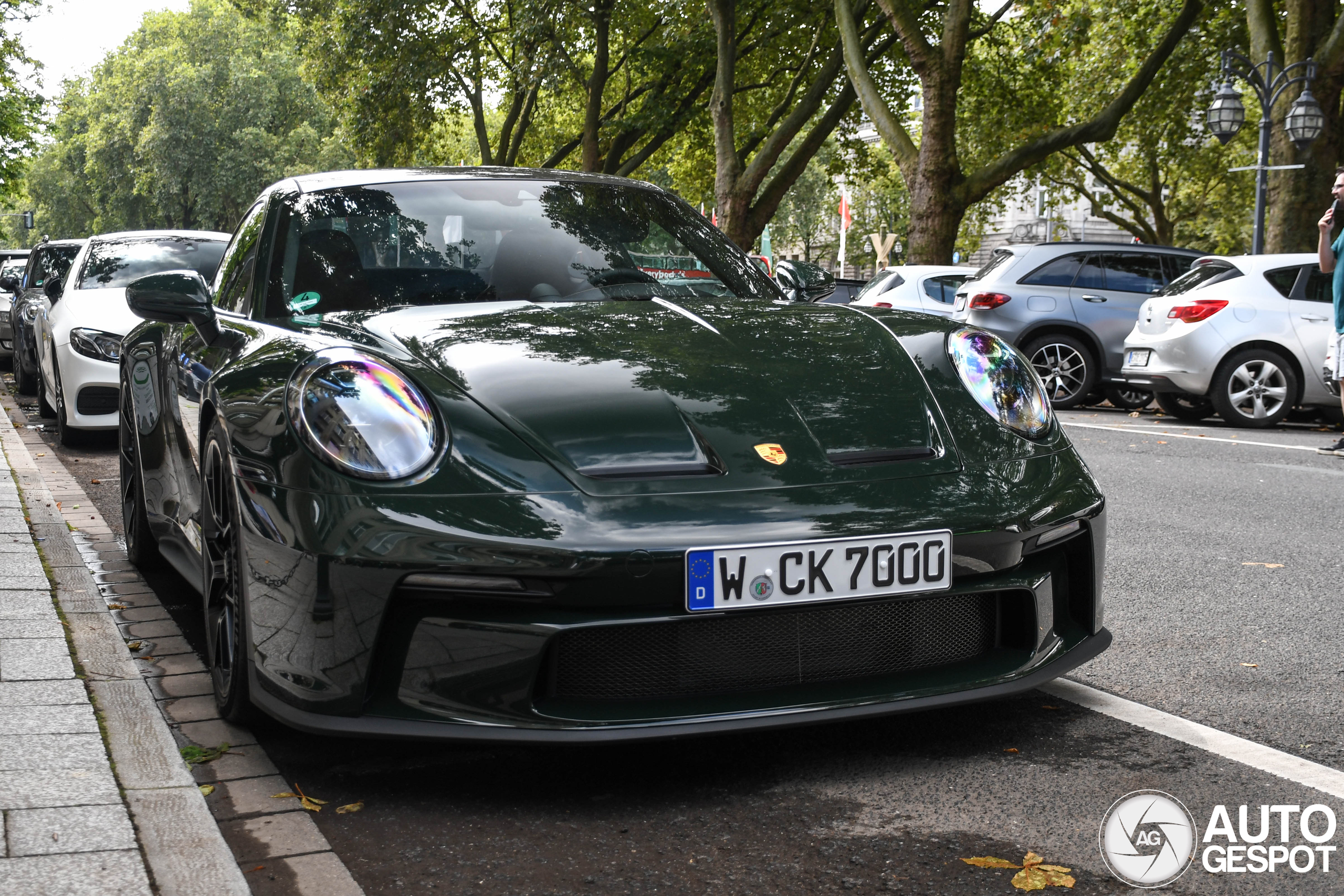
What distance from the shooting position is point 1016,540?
3.08 meters

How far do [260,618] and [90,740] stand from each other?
1.62 ft

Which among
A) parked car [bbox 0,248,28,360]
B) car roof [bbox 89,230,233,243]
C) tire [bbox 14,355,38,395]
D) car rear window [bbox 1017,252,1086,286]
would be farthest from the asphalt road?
parked car [bbox 0,248,28,360]

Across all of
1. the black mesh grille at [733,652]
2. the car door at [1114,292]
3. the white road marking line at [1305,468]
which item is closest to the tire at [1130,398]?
the car door at [1114,292]

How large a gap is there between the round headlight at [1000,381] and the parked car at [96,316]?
658cm

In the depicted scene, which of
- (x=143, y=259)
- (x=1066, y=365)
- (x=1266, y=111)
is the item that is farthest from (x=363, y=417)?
(x=1266, y=111)

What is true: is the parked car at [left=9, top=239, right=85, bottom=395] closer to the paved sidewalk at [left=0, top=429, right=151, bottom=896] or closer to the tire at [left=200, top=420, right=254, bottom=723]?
the paved sidewalk at [left=0, top=429, right=151, bottom=896]

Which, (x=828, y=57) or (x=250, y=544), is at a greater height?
(x=828, y=57)

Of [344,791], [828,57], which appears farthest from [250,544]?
[828,57]

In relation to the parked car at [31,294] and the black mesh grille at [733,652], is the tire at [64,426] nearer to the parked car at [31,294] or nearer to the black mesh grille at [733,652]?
the parked car at [31,294]

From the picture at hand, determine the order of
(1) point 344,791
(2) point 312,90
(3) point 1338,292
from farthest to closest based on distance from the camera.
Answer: (2) point 312,90 < (3) point 1338,292 < (1) point 344,791

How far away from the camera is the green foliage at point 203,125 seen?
58156mm

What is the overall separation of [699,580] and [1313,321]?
10.3m

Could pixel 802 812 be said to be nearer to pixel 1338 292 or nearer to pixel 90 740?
pixel 90 740

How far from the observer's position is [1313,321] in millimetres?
11688
